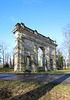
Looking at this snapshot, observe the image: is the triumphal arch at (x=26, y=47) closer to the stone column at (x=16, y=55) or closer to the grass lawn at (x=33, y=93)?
the stone column at (x=16, y=55)

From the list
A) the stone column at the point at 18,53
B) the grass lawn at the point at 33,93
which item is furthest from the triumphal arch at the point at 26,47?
the grass lawn at the point at 33,93

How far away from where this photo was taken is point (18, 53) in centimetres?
1420

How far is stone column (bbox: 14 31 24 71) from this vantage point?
13.8 m

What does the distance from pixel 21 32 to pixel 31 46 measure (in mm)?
3913

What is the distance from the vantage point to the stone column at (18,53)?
13795mm

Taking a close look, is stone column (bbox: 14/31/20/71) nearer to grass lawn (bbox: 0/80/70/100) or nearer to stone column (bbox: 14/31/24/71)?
stone column (bbox: 14/31/24/71)

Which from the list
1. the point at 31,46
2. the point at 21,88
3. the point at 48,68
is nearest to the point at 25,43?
the point at 31,46

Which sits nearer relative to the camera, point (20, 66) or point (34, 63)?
point (20, 66)

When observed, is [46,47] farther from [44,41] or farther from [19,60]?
[19,60]

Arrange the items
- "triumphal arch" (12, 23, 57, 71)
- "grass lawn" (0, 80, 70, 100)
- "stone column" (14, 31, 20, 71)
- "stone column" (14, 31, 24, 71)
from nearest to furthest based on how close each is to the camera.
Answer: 1. "grass lawn" (0, 80, 70, 100)
2. "stone column" (14, 31, 20, 71)
3. "stone column" (14, 31, 24, 71)
4. "triumphal arch" (12, 23, 57, 71)

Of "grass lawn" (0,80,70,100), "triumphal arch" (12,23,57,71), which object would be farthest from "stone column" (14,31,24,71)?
"grass lawn" (0,80,70,100)

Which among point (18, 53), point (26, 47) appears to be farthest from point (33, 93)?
point (26, 47)

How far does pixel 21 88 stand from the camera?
407 cm

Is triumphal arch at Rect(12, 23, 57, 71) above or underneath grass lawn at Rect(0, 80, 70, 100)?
above
